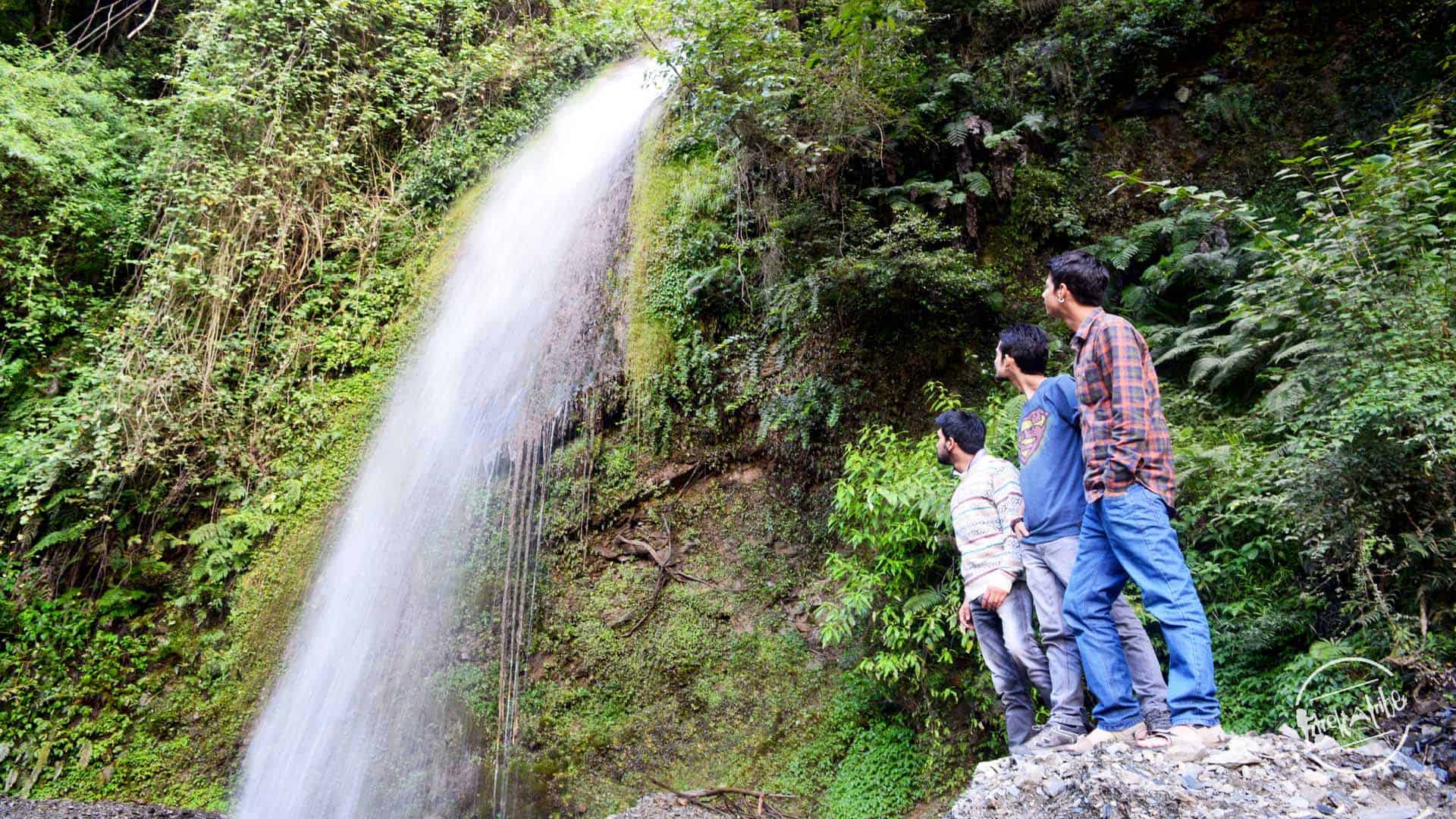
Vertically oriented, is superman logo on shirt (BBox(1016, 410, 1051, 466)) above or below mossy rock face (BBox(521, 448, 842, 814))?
above

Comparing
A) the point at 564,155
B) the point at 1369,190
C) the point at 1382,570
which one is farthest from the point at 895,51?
the point at 1382,570

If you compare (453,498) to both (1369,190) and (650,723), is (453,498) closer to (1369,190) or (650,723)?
(650,723)

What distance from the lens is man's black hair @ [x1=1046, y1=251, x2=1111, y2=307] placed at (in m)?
2.94

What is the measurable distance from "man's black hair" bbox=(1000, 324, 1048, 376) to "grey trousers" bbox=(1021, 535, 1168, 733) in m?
0.77

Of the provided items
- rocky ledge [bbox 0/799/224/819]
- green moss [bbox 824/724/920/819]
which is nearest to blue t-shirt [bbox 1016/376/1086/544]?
green moss [bbox 824/724/920/819]

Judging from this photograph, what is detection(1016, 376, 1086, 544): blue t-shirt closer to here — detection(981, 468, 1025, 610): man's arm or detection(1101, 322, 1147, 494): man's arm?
detection(981, 468, 1025, 610): man's arm

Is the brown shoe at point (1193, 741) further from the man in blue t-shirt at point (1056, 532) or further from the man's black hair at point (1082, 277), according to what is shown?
the man's black hair at point (1082, 277)

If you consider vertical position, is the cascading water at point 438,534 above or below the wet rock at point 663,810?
above

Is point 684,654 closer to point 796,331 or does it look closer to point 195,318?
point 796,331

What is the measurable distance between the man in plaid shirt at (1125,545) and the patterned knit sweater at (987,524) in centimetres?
40

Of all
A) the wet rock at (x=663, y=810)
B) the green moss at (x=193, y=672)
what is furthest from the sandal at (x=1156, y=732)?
the green moss at (x=193, y=672)

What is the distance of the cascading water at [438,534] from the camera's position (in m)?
5.33

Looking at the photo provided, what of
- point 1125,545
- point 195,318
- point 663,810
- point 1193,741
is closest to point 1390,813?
point 1193,741

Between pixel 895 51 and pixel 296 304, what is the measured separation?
6964 millimetres
